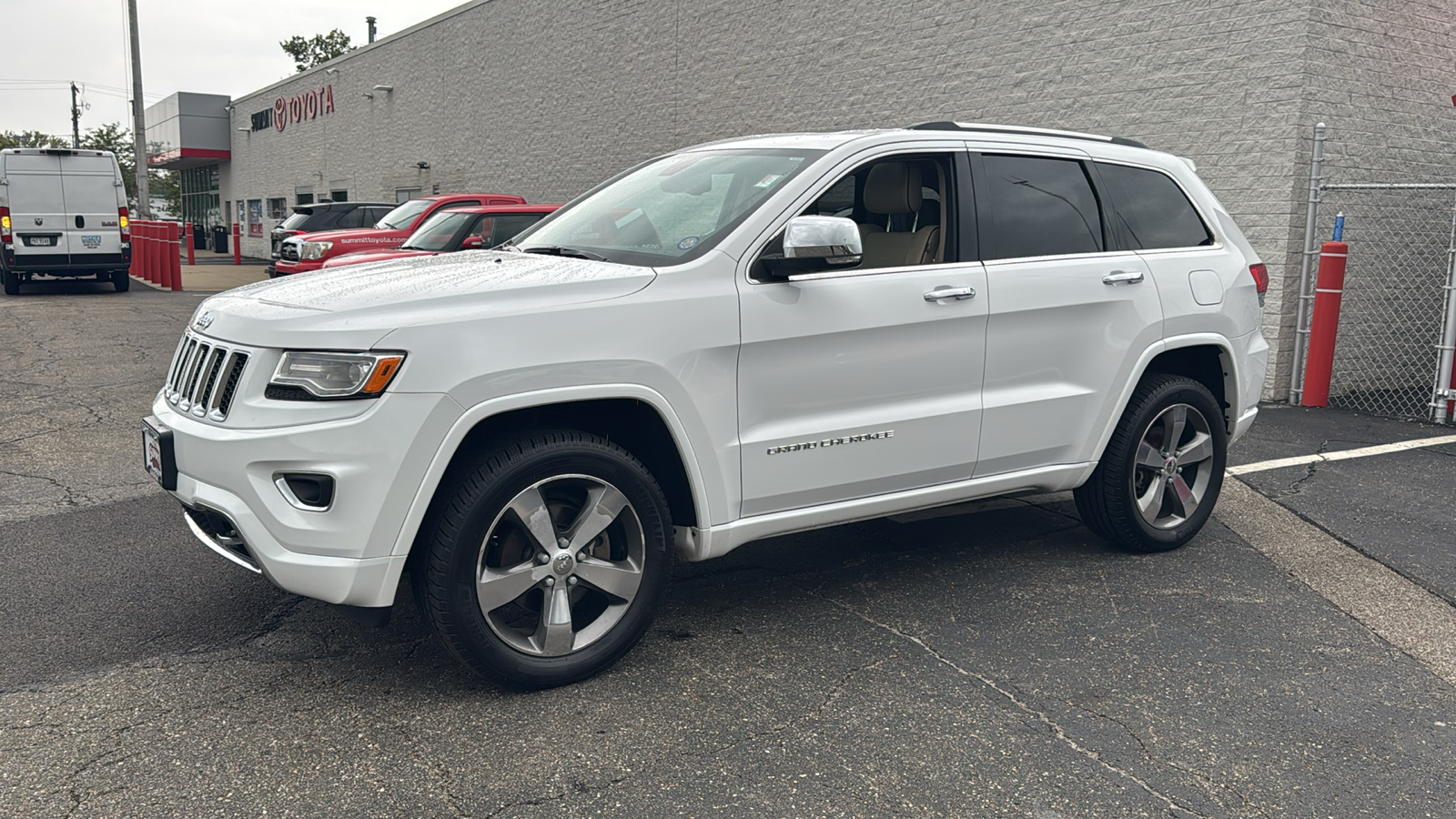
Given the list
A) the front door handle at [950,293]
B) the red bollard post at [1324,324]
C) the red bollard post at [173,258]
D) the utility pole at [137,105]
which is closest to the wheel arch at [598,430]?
the front door handle at [950,293]

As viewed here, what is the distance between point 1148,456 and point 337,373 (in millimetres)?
3558

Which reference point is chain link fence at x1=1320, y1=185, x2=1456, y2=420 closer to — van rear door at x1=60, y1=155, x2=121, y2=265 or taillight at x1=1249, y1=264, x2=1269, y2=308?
taillight at x1=1249, y1=264, x2=1269, y2=308

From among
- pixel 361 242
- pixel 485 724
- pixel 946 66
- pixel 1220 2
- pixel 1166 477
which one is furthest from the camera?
pixel 361 242

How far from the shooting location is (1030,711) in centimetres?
360

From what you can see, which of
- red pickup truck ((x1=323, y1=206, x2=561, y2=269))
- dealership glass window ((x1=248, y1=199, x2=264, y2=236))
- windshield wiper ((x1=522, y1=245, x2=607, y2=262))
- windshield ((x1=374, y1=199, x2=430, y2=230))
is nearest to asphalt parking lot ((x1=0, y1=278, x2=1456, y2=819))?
windshield wiper ((x1=522, y1=245, x2=607, y2=262))

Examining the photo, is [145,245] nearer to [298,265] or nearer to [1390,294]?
[298,265]

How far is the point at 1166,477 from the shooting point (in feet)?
17.1

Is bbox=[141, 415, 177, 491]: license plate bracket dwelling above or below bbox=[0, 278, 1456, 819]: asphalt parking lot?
above

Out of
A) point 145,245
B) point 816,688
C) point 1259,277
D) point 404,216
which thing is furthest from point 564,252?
point 145,245

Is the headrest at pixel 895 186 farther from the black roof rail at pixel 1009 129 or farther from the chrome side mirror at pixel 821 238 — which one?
the chrome side mirror at pixel 821 238

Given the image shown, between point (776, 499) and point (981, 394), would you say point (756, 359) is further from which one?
point (981, 394)

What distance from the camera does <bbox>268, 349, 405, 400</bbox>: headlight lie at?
3.28 m

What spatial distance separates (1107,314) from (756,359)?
1.79 m

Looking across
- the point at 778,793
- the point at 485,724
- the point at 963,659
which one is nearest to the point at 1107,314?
the point at 963,659
